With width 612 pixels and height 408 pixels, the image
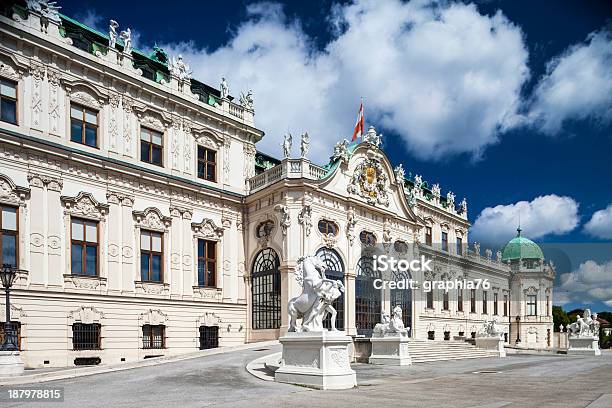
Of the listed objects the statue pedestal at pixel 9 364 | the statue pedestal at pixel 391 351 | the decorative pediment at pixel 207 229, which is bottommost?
the statue pedestal at pixel 391 351

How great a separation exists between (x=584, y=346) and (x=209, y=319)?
25201 millimetres

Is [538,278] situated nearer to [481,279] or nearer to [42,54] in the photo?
[481,279]

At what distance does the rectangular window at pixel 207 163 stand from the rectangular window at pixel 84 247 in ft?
25.5

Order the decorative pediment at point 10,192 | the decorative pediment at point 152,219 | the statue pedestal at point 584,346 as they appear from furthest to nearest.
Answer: the statue pedestal at point 584,346 → the decorative pediment at point 152,219 → the decorative pediment at point 10,192

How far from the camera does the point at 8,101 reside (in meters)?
25.9

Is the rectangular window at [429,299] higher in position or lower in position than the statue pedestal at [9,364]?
lower

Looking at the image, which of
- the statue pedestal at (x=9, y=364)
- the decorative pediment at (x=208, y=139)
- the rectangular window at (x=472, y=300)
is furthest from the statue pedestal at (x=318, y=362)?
the rectangular window at (x=472, y=300)

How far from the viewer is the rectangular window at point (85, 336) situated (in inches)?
1059

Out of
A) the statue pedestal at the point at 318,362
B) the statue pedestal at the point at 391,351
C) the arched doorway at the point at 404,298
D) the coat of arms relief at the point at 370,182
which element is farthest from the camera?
the arched doorway at the point at 404,298

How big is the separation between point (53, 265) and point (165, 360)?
7.09 metres

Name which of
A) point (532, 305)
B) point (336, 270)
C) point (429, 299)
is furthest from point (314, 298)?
point (532, 305)

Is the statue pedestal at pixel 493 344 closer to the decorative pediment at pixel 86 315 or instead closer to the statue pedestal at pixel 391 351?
the statue pedestal at pixel 391 351

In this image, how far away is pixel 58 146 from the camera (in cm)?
2705

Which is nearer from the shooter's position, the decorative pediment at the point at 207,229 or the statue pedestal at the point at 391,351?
the statue pedestal at the point at 391,351
